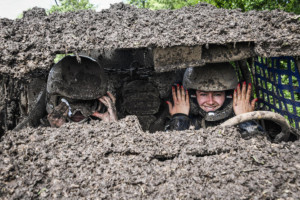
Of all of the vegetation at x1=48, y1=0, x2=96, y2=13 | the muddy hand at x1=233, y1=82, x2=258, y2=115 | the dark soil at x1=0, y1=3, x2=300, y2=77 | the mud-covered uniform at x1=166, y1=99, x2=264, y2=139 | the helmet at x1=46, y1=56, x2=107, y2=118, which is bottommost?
the mud-covered uniform at x1=166, y1=99, x2=264, y2=139

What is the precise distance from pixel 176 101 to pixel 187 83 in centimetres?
29

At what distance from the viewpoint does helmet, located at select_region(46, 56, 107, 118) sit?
2887 mm

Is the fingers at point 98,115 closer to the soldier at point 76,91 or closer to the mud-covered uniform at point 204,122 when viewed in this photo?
the soldier at point 76,91

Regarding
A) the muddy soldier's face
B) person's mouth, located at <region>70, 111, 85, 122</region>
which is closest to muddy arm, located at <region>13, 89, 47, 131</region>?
person's mouth, located at <region>70, 111, 85, 122</region>

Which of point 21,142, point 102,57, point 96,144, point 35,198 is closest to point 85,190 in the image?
point 35,198

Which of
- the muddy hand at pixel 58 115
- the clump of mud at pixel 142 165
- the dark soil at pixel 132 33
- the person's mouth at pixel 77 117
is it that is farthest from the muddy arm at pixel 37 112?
the clump of mud at pixel 142 165

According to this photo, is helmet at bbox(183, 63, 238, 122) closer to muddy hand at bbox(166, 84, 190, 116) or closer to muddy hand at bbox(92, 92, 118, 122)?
muddy hand at bbox(166, 84, 190, 116)

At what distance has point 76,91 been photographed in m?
2.92

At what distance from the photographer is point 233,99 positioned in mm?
3158

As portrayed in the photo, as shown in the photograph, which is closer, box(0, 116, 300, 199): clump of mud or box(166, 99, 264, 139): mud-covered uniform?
box(0, 116, 300, 199): clump of mud

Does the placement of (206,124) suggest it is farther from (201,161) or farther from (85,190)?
(85,190)

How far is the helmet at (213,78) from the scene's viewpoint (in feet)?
Answer: 9.99

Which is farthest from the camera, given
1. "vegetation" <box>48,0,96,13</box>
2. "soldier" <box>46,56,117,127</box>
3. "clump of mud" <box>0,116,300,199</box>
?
"vegetation" <box>48,0,96,13</box>

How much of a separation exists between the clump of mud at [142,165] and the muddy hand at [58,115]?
39.4 inches
